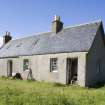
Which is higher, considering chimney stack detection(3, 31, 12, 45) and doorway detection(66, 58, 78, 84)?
chimney stack detection(3, 31, 12, 45)

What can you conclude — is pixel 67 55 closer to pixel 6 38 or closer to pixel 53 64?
pixel 53 64

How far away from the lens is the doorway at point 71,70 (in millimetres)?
22928

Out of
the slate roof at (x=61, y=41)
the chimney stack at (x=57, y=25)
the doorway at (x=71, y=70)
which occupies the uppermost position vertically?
the chimney stack at (x=57, y=25)

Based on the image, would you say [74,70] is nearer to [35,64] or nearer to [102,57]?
[102,57]

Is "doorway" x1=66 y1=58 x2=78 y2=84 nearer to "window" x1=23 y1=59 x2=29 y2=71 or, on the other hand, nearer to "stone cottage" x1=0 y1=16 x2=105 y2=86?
"stone cottage" x1=0 y1=16 x2=105 y2=86

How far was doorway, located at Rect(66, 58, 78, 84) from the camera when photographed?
75.2ft

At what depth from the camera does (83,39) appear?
2308 cm

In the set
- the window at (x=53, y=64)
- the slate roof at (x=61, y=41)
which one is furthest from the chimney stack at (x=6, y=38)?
the window at (x=53, y=64)

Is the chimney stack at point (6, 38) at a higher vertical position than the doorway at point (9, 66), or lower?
higher

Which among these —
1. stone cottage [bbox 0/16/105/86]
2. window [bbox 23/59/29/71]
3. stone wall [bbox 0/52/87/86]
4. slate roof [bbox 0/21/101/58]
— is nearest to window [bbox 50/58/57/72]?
stone cottage [bbox 0/16/105/86]

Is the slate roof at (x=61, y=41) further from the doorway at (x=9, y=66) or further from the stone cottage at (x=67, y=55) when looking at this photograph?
the doorway at (x=9, y=66)

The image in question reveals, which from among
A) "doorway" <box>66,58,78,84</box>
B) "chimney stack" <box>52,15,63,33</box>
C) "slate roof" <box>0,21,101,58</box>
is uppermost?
"chimney stack" <box>52,15,63,33</box>

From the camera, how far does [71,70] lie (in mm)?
23531

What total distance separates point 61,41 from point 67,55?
9.71 ft
